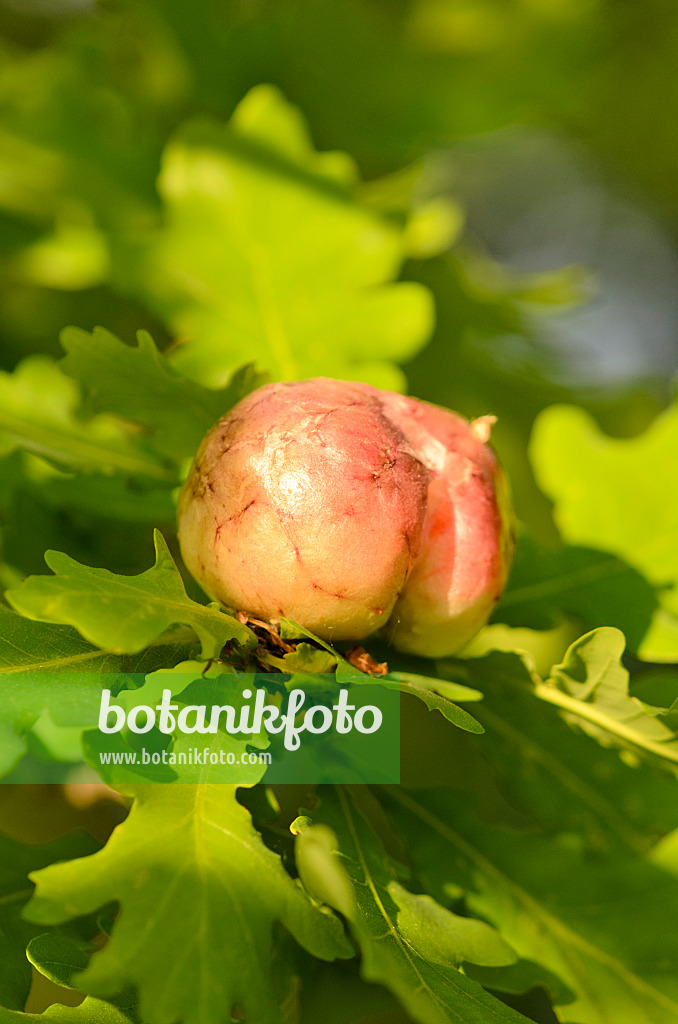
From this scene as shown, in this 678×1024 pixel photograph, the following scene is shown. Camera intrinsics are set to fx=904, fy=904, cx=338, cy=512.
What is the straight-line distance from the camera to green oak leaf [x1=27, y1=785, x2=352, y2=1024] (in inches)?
28.3

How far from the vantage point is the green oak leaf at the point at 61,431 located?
3.74ft

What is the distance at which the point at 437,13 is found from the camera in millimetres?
2010

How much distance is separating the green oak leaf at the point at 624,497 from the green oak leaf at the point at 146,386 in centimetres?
51

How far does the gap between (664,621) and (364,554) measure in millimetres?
570

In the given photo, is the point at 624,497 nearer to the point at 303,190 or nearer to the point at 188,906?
the point at 303,190

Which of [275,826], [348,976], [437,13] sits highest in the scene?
[437,13]

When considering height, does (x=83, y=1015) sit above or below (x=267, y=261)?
below

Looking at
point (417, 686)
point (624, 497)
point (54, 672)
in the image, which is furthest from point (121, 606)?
point (624, 497)

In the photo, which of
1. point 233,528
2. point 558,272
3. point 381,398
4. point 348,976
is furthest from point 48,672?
point 558,272

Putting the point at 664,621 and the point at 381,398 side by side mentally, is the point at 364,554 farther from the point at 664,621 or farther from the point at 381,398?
the point at 664,621

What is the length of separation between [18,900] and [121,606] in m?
0.48

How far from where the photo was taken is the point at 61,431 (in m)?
1.20

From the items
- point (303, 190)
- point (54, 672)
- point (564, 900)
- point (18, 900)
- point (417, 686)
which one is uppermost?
point (303, 190)

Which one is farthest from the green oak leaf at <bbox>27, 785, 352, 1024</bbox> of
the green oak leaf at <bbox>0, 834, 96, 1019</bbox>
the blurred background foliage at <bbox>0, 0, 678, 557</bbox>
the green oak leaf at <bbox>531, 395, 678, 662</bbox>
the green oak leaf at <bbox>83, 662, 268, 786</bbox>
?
the green oak leaf at <bbox>531, 395, 678, 662</bbox>
